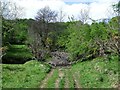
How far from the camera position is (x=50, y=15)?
7919cm

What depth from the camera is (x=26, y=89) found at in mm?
19922

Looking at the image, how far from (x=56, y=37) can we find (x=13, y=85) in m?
44.6

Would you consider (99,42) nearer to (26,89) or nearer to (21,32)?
(26,89)

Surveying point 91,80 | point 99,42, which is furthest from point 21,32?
point 91,80

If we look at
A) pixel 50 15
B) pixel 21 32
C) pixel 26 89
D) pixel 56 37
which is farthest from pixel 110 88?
pixel 50 15

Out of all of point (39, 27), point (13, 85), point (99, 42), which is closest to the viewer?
point (13, 85)

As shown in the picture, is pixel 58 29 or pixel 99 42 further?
pixel 58 29

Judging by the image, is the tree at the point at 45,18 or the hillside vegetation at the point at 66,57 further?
the tree at the point at 45,18

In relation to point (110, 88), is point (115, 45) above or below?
above

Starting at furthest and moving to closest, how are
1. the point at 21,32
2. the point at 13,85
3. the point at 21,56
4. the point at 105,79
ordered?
the point at 21,32 < the point at 21,56 < the point at 105,79 < the point at 13,85

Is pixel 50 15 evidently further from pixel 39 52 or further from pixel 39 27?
pixel 39 52

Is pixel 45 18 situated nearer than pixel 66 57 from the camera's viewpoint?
No

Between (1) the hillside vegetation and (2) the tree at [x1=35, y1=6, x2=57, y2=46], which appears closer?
(1) the hillside vegetation

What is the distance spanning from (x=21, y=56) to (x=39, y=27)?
1039 inches
